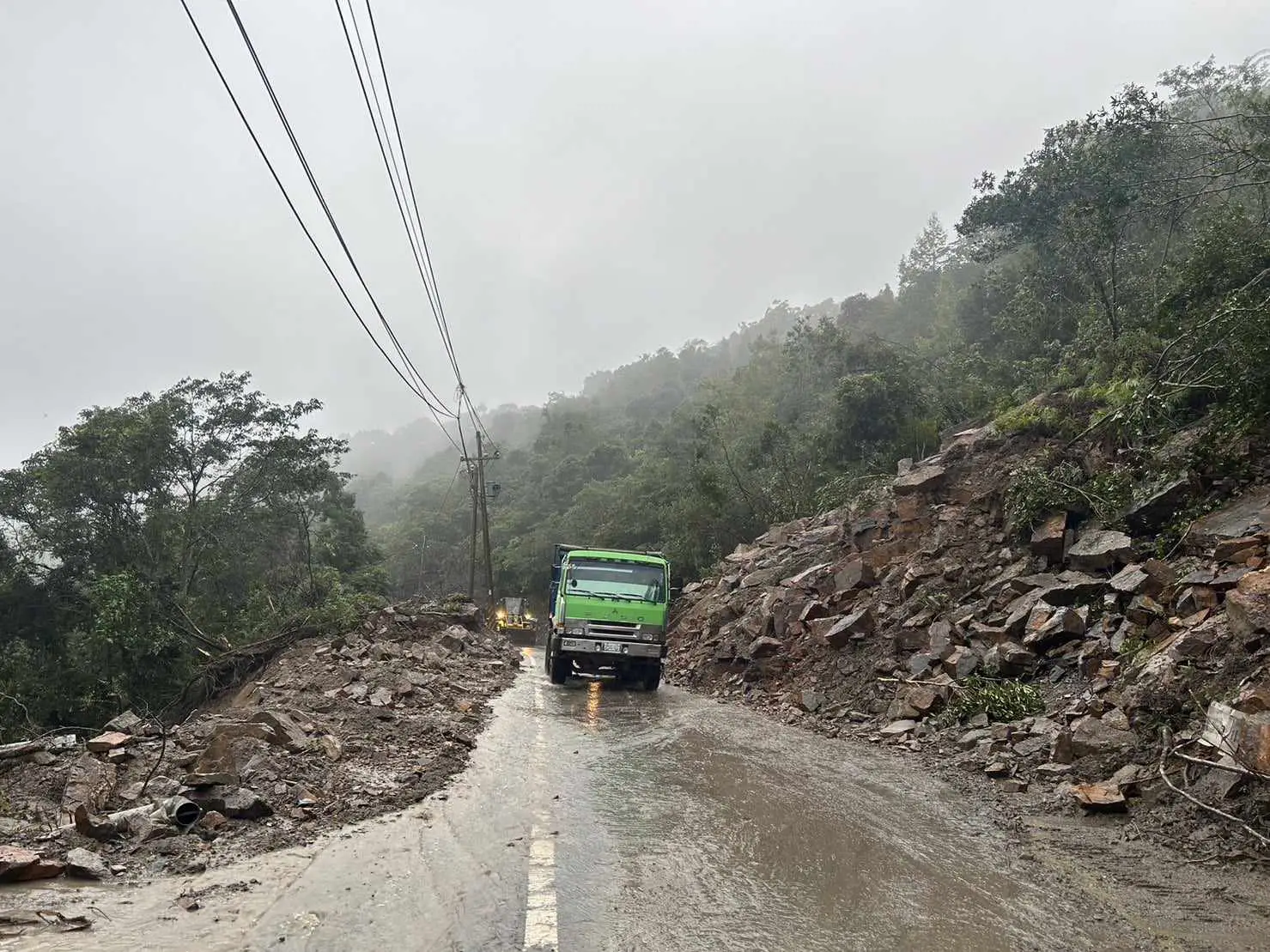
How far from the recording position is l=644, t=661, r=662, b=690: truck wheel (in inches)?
571

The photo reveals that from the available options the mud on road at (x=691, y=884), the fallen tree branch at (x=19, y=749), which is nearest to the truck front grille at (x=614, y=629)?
the mud on road at (x=691, y=884)

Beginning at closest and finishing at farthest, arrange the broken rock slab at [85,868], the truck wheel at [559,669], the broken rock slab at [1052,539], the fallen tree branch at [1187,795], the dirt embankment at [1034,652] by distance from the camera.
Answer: the broken rock slab at [85,868], the fallen tree branch at [1187,795], the dirt embankment at [1034,652], the broken rock slab at [1052,539], the truck wheel at [559,669]

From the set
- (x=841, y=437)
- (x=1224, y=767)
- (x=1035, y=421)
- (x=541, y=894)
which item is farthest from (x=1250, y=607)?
(x=841, y=437)

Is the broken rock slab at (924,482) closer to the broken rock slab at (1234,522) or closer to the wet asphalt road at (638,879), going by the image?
the broken rock slab at (1234,522)

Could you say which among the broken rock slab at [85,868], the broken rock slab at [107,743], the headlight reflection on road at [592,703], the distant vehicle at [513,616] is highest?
the broken rock slab at [107,743]

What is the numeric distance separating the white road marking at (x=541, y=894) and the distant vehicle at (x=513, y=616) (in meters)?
32.2

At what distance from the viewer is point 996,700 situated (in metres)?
8.30

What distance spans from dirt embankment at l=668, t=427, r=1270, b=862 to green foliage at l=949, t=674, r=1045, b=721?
22 millimetres

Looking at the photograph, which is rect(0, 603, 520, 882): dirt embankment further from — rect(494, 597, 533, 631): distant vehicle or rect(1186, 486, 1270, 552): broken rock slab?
rect(494, 597, 533, 631): distant vehicle

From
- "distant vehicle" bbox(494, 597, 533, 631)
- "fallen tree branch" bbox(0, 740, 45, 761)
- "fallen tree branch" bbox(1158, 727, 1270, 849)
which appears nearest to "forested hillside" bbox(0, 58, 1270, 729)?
"fallen tree branch" bbox(1158, 727, 1270, 849)

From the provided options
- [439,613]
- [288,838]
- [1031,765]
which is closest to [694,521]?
[439,613]

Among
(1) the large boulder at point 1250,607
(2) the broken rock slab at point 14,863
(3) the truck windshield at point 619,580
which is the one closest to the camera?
(2) the broken rock slab at point 14,863

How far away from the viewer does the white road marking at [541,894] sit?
353 cm

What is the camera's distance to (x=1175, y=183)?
18.9 metres
